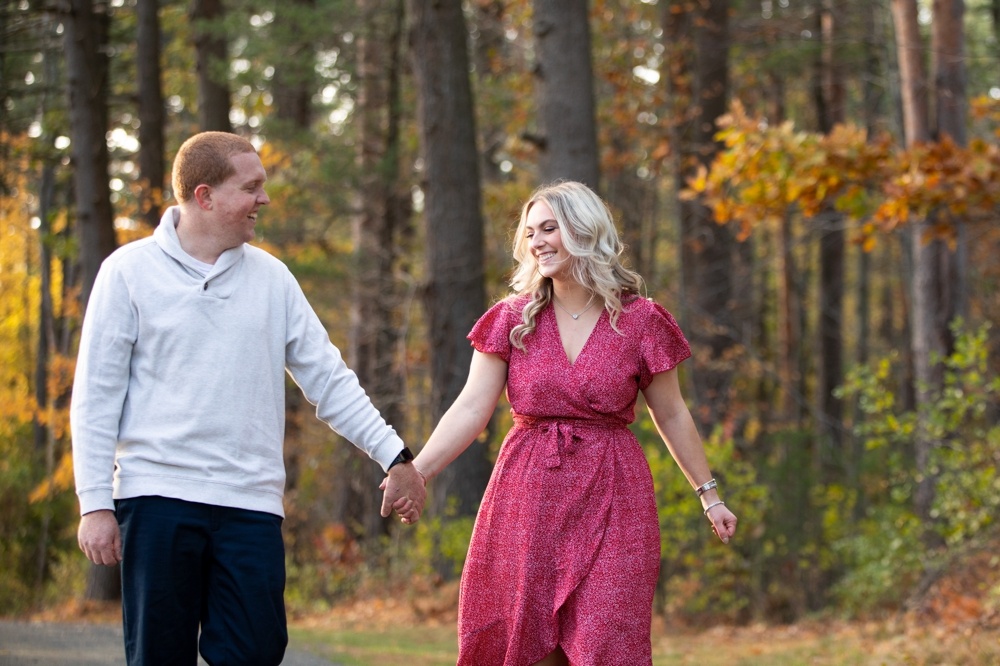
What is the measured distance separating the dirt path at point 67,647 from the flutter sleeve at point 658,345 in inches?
152

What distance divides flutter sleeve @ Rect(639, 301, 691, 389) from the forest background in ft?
16.3

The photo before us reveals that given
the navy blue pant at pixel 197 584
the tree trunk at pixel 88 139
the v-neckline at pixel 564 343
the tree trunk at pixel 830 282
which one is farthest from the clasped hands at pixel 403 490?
the tree trunk at pixel 830 282

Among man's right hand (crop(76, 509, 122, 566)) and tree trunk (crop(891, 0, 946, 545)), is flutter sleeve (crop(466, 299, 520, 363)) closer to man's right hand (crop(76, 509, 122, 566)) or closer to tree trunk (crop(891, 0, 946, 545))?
man's right hand (crop(76, 509, 122, 566))

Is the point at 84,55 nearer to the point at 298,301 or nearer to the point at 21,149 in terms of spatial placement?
the point at 21,149

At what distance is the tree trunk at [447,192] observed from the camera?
12.1 meters

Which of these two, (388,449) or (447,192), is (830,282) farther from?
(388,449)

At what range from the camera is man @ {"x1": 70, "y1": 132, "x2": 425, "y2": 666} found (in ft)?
12.5

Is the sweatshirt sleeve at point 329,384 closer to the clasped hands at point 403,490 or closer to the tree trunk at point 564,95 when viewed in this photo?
the clasped hands at point 403,490

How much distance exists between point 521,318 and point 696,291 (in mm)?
11578

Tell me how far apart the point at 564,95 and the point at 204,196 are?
21.7 ft

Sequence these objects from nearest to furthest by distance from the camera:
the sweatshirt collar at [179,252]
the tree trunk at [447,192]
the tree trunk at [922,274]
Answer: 1. the sweatshirt collar at [179,252]
2. the tree trunk at [922,274]
3. the tree trunk at [447,192]

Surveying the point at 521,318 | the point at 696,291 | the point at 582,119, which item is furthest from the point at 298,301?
the point at 696,291

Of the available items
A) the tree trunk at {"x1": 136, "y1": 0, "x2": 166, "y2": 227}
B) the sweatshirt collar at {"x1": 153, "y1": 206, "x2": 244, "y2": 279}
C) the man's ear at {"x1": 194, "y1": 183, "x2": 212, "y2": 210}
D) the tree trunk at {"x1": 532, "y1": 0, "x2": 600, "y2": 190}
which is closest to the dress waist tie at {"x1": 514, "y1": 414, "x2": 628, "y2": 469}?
the sweatshirt collar at {"x1": 153, "y1": 206, "x2": 244, "y2": 279}

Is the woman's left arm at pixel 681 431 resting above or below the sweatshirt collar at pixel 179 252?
below
